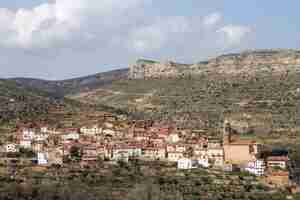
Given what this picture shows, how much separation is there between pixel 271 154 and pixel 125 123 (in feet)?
56.2

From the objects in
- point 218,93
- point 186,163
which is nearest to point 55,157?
point 186,163

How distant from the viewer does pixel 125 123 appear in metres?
74.6

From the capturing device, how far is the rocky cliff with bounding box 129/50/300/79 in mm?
133988

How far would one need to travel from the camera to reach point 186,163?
57312mm

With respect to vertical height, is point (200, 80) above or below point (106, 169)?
above

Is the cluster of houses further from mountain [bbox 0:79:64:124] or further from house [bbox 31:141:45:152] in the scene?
mountain [bbox 0:79:64:124]

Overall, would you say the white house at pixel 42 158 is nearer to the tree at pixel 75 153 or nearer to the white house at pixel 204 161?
the tree at pixel 75 153

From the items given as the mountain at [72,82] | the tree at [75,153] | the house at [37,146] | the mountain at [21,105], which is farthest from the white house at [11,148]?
the mountain at [72,82]

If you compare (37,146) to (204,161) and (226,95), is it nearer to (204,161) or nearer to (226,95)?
(204,161)

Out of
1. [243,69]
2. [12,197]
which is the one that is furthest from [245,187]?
[243,69]

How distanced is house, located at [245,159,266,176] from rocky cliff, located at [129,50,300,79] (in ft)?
235

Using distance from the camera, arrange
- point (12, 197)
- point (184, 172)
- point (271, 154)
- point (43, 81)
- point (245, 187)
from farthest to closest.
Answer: point (43, 81) < point (271, 154) < point (184, 172) < point (245, 187) < point (12, 197)

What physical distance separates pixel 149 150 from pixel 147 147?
816 millimetres

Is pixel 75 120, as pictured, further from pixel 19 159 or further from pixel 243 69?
pixel 243 69
